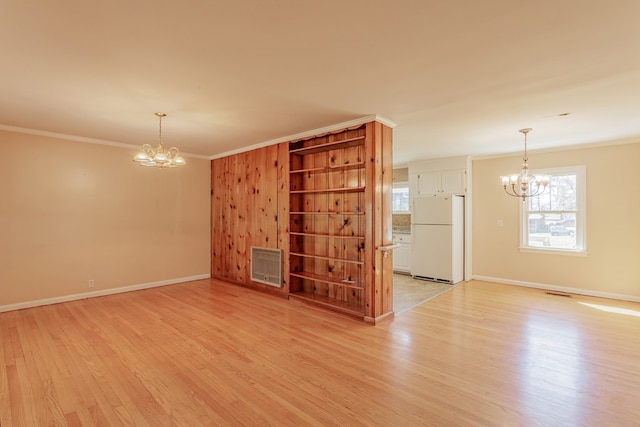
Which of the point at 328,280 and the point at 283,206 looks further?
the point at 283,206

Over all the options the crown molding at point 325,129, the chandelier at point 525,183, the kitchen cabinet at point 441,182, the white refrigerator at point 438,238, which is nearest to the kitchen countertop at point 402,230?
the white refrigerator at point 438,238

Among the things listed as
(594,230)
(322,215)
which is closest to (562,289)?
(594,230)

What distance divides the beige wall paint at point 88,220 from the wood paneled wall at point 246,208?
1.40ft

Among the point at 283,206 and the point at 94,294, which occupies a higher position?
the point at 283,206

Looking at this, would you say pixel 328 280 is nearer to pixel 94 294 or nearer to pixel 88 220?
pixel 94 294

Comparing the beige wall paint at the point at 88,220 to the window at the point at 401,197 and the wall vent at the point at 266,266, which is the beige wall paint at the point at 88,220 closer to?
the wall vent at the point at 266,266

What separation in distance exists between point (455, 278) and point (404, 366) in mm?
3616

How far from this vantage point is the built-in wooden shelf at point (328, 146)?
3.89m

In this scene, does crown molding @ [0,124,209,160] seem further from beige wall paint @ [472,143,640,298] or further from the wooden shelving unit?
beige wall paint @ [472,143,640,298]

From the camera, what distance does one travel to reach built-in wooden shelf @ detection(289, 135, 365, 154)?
3892mm

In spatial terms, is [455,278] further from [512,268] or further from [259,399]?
[259,399]

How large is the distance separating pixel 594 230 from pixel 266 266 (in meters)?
5.44

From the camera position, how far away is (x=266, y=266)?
5000 millimetres

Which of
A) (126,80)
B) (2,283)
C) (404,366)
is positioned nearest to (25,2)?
(126,80)
